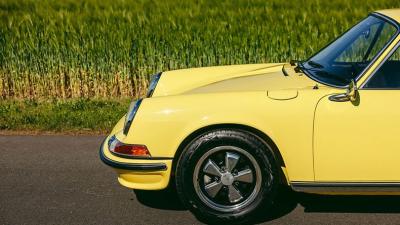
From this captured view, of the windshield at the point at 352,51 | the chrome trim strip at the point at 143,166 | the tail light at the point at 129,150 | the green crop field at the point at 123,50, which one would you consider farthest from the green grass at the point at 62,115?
the windshield at the point at 352,51

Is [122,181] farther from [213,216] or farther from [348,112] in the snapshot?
[348,112]

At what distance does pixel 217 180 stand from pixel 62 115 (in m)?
4.11

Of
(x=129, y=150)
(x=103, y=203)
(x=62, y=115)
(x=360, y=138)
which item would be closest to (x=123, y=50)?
(x=62, y=115)

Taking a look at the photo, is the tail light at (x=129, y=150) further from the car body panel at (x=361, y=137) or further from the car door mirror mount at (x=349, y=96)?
the car door mirror mount at (x=349, y=96)

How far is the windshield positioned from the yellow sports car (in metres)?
0.26

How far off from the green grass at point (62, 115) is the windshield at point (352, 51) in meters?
3.19

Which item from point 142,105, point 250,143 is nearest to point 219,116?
point 250,143

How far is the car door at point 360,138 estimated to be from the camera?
398 cm

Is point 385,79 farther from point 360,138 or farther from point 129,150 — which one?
point 129,150

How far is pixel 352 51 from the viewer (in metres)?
4.94

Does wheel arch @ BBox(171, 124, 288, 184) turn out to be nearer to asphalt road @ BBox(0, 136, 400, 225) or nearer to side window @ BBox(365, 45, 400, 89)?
asphalt road @ BBox(0, 136, 400, 225)

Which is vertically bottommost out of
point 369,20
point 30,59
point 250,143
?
point 30,59

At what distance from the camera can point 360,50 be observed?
5051 mm

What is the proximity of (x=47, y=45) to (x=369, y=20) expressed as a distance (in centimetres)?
616
